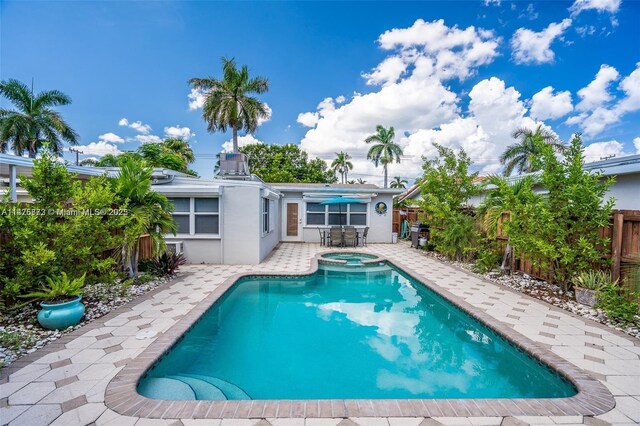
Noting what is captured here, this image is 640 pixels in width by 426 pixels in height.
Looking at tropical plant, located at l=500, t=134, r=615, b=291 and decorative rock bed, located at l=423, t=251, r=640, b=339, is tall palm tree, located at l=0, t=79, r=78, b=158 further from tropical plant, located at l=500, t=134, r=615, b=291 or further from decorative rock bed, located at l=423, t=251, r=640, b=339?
tropical plant, located at l=500, t=134, r=615, b=291

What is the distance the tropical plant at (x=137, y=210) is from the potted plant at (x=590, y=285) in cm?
905

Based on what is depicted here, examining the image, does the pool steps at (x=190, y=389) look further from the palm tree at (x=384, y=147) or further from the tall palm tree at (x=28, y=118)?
the palm tree at (x=384, y=147)

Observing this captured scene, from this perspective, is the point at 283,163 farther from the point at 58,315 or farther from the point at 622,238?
the point at 622,238

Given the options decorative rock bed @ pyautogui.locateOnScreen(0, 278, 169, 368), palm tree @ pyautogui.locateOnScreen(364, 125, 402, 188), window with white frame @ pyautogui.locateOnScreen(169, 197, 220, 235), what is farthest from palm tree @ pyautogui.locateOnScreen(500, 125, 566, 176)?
decorative rock bed @ pyautogui.locateOnScreen(0, 278, 169, 368)

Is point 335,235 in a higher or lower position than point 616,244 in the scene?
lower

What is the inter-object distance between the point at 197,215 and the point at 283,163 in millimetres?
23560

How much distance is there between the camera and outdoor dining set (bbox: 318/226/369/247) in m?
13.7

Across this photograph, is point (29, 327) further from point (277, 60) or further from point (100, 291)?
point (277, 60)

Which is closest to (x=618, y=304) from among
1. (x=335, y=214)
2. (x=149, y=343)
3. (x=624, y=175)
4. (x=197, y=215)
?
(x=624, y=175)

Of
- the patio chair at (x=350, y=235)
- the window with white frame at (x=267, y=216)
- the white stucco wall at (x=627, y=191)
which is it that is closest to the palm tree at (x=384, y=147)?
the patio chair at (x=350, y=235)

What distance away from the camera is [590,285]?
5660mm

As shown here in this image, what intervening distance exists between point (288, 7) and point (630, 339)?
13.8 metres

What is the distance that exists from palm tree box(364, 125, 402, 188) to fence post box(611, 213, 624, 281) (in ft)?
87.3

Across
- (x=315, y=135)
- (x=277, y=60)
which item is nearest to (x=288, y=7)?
(x=277, y=60)
